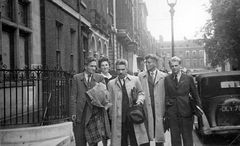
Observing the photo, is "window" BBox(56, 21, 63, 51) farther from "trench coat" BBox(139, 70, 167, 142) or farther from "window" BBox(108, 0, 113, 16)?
"window" BBox(108, 0, 113, 16)

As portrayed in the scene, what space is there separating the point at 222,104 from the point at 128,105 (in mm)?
3540

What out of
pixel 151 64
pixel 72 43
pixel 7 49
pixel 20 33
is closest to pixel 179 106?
pixel 151 64

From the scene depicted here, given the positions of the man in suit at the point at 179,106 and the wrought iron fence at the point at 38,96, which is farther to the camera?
the wrought iron fence at the point at 38,96

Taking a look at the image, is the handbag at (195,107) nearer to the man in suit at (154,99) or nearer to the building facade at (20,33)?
the man in suit at (154,99)

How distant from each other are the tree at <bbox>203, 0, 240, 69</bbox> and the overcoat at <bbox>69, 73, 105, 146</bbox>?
12.6 metres

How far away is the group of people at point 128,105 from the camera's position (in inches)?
228

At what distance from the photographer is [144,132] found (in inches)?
228

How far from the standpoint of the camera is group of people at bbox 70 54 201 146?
5785mm

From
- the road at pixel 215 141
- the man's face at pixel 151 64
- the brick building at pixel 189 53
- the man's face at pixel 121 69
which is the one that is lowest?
the road at pixel 215 141

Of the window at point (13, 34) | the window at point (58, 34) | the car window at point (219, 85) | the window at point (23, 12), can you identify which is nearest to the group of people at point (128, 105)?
the car window at point (219, 85)

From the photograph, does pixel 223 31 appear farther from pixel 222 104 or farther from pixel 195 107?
pixel 195 107

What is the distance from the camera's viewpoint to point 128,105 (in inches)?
229

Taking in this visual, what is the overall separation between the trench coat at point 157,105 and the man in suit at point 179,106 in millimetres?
155

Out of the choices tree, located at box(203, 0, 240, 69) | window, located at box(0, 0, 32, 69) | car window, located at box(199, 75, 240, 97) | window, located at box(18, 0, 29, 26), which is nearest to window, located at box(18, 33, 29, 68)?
window, located at box(0, 0, 32, 69)
